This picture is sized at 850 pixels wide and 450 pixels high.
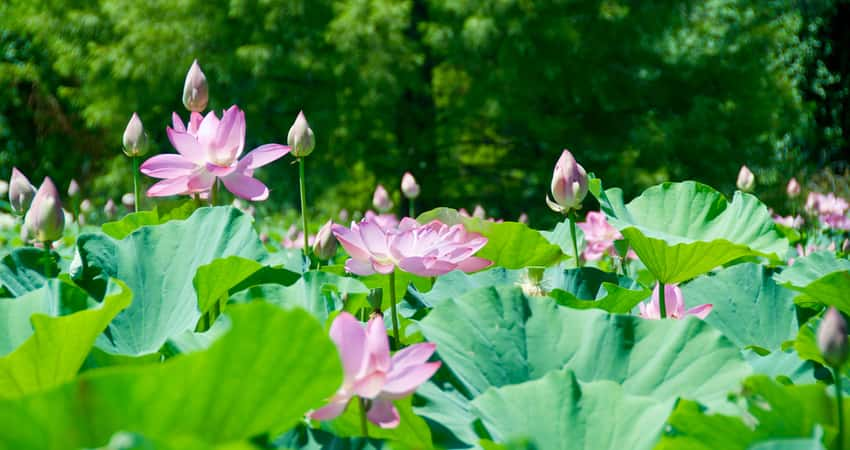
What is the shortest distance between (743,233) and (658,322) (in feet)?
1.76

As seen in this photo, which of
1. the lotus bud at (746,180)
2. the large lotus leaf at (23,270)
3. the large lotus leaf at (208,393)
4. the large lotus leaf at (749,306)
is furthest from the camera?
the lotus bud at (746,180)

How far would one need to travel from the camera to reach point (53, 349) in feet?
1.89

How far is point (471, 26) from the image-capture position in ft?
24.9

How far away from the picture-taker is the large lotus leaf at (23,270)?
0.88 meters

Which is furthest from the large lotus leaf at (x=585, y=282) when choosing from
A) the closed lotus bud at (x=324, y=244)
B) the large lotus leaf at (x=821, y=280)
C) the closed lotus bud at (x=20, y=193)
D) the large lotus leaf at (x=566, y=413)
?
the closed lotus bud at (x=20, y=193)

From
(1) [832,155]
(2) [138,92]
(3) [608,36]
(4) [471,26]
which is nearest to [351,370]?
(4) [471,26]

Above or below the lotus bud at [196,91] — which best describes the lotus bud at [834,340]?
below

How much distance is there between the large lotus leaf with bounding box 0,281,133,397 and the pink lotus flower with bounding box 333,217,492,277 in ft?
0.88

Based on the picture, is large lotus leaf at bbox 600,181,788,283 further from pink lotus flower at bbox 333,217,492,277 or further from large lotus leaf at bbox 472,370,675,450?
large lotus leaf at bbox 472,370,675,450

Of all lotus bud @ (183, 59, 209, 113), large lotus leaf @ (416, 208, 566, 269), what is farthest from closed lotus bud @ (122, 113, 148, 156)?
large lotus leaf @ (416, 208, 566, 269)

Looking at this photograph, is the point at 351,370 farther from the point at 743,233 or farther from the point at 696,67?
the point at 696,67

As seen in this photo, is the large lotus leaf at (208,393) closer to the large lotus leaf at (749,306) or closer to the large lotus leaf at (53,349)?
the large lotus leaf at (53,349)

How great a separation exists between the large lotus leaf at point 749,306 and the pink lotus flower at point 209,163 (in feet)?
1.84

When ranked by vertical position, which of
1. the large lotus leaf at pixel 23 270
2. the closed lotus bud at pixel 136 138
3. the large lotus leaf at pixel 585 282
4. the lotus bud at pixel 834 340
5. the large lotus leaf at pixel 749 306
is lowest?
the large lotus leaf at pixel 749 306
